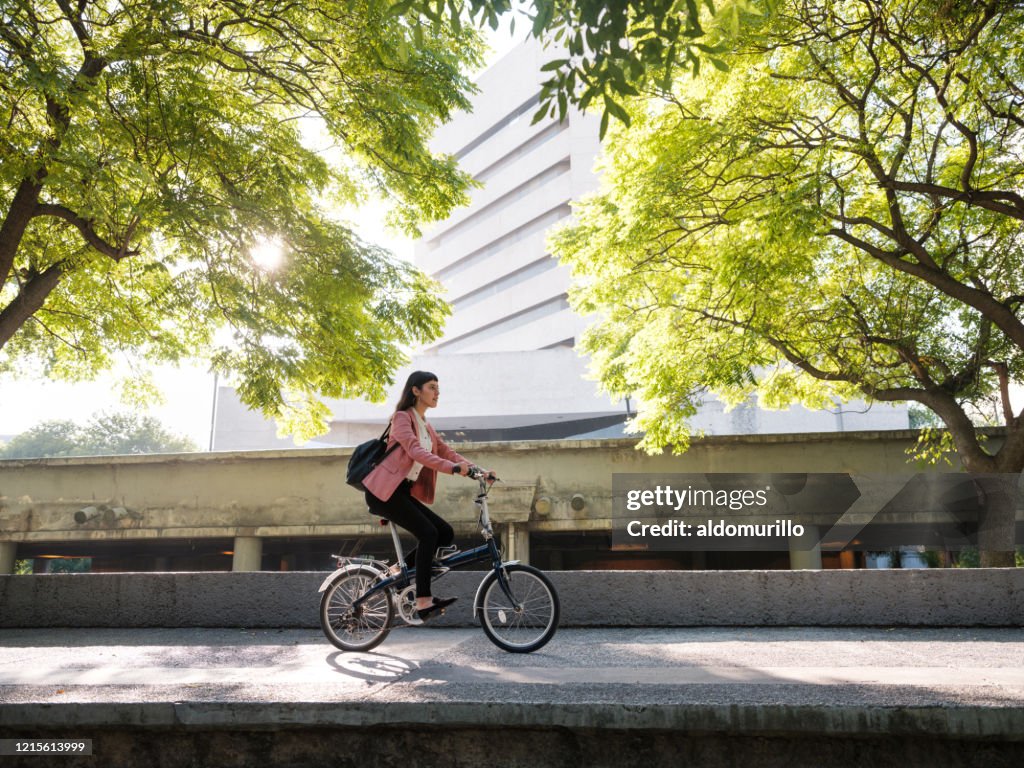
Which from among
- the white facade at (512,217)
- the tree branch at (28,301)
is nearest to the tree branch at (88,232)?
the tree branch at (28,301)

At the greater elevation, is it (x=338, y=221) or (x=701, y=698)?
(x=338, y=221)

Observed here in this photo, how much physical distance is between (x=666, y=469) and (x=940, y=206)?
11.4m

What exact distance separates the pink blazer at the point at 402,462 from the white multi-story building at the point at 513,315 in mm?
18428

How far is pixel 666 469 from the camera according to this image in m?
22.8

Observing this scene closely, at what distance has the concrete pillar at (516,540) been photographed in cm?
2200

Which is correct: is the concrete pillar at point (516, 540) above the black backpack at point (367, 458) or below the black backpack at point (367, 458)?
below

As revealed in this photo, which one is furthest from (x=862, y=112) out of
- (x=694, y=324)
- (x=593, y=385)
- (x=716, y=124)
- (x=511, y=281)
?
(x=511, y=281)

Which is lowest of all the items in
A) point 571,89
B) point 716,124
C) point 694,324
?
point 571,89

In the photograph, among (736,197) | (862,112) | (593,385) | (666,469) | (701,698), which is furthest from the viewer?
(593,385)

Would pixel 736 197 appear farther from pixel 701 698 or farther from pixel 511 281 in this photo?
pixel 511 281

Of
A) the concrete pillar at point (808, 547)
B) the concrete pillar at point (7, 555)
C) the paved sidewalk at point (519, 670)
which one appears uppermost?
the paved sidewalk at point (519, 670)

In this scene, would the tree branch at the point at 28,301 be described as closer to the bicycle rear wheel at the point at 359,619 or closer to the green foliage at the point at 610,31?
the bicycle rear wheel at the point at 359,619

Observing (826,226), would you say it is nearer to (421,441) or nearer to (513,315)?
(421,441)

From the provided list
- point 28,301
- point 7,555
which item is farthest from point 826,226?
point 7,555
